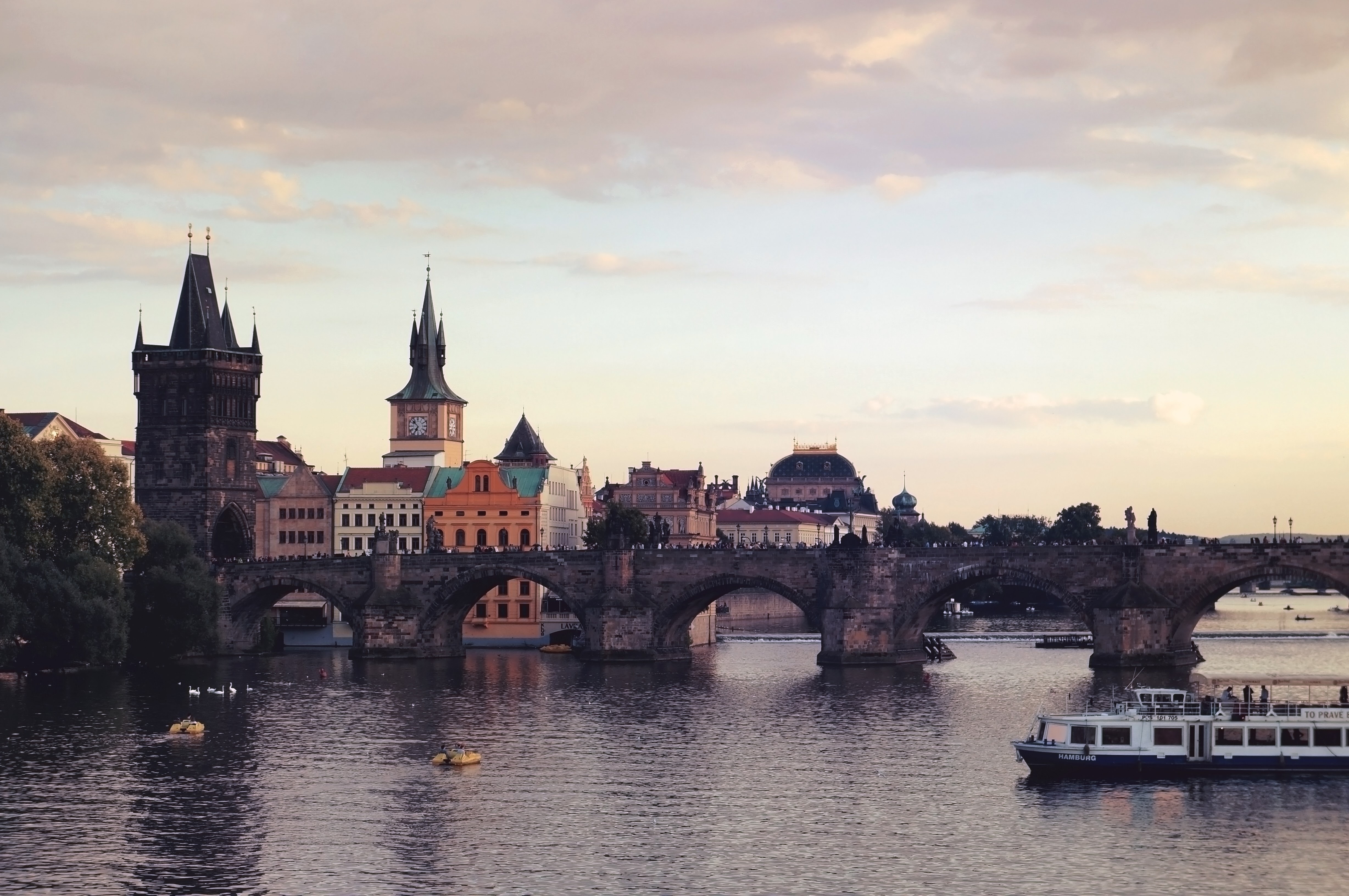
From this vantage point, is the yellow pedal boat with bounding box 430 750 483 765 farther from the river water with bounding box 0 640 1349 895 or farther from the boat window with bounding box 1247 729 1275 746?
the boat window with bounding box 1247 729 1275 746

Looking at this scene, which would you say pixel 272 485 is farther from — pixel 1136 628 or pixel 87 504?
pixel 1136 628

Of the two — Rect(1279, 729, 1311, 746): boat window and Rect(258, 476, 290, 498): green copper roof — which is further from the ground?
Rect(258, 476, 290, 498): green copper roof

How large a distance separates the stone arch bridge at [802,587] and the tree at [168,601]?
893cm

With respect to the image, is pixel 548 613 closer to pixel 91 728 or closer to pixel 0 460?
pixel 0 460

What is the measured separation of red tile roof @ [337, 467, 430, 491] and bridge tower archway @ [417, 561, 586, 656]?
1174 inches

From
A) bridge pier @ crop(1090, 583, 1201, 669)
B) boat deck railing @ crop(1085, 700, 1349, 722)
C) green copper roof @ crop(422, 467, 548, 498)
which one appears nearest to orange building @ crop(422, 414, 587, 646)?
green copper roof @ crop(422, 467, 548, 498)

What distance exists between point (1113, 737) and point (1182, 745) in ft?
9.08

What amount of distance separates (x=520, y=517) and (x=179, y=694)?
61129 millimetres

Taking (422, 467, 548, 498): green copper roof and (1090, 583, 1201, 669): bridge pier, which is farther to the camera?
(422, 467, 548, 498): green copper roof

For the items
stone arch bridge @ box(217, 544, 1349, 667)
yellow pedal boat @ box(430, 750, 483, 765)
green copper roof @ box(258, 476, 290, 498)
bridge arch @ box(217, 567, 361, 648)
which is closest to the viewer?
yellow pedal boat @ box(430, 750, 483, 765)

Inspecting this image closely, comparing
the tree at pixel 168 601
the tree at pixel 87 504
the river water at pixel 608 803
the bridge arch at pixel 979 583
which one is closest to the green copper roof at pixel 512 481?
the tree at pixel 168 601

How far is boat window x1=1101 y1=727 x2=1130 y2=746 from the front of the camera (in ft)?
281

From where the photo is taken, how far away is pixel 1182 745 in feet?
280

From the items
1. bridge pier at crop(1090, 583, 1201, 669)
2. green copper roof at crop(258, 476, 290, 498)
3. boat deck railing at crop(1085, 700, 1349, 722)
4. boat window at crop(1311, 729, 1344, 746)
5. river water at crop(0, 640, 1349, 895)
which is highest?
green copper roof at crop(258, 476, 290, 498)
